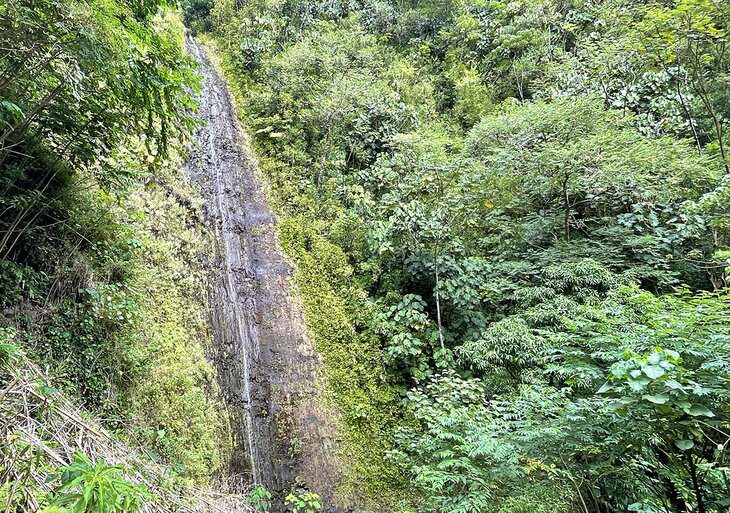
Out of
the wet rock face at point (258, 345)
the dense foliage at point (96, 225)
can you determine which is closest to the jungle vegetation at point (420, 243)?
the dense foliage at point (96, 225)

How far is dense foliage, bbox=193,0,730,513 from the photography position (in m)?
2.46

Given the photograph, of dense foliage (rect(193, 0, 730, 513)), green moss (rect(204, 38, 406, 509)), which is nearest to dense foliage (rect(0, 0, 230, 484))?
green moss (rect(204, 38, 406, 509))

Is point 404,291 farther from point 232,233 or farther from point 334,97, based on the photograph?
point 334,97

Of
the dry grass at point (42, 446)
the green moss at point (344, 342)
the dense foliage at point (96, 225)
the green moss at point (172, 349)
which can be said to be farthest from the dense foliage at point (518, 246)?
the dense foliage at point (96, 225)

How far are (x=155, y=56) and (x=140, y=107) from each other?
1.26 ft

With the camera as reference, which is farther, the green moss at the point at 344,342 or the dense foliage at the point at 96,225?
the green moss at the point at 344,342

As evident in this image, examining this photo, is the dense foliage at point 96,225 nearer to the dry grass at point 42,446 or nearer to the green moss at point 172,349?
the green moss at point 172,349

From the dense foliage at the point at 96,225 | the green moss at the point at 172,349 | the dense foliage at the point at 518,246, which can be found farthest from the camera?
the green moss at the point at 172,349

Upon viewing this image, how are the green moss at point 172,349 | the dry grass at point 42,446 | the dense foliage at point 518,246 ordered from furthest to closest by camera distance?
the green moss at point 172,349 → the dense foliage at point 518,246 → the dry grass at point 42,446

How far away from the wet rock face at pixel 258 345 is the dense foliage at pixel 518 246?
0.42 metres

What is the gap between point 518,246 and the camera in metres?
6.33

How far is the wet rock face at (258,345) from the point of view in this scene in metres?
4.94


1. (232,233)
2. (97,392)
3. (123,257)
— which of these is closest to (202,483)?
(97,392)

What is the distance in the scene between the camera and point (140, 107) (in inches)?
106
